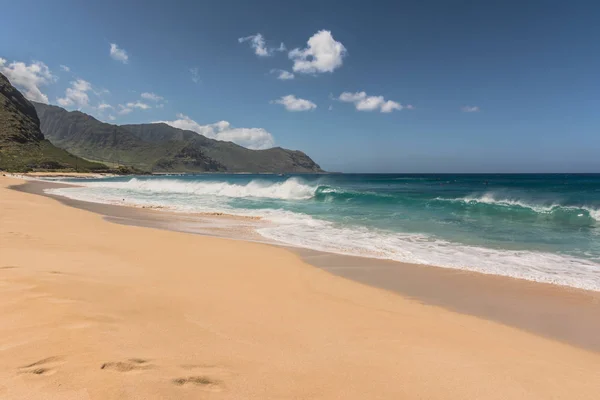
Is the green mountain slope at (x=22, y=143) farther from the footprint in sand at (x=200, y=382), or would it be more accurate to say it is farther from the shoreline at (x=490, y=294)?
the footprint in sand at (x=200, y=382)

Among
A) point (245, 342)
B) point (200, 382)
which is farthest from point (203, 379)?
point (245, 342)

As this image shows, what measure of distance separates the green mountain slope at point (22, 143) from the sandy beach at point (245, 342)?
110857mm

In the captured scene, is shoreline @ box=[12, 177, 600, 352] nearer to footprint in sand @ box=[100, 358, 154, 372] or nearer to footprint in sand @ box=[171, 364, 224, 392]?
footprint in sand @ box=[171, 364, 224, 392]

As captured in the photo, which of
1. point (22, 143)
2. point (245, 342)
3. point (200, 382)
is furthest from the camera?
point (22, 143)

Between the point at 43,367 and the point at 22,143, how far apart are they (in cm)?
14124

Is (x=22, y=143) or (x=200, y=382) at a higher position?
(x=22, y=143)

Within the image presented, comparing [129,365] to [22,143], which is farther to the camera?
[22,143]

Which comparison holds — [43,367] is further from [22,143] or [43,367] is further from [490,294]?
[22,143]

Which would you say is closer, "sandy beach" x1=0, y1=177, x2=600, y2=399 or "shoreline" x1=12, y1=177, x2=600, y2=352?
"sandy beach" x1=0, y1=177, x2=600, y2=399

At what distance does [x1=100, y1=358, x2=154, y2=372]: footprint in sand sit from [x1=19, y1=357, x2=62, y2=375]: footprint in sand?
1.08 feet

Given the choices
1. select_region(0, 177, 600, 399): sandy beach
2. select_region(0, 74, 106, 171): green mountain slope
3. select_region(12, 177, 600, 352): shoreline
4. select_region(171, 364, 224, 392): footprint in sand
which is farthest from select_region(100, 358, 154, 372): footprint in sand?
select_region(0, 74, 106, 171): green mountain slope

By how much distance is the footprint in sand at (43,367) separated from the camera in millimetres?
2256

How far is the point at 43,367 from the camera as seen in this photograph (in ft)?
7.61

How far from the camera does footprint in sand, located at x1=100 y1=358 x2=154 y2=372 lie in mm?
2432
